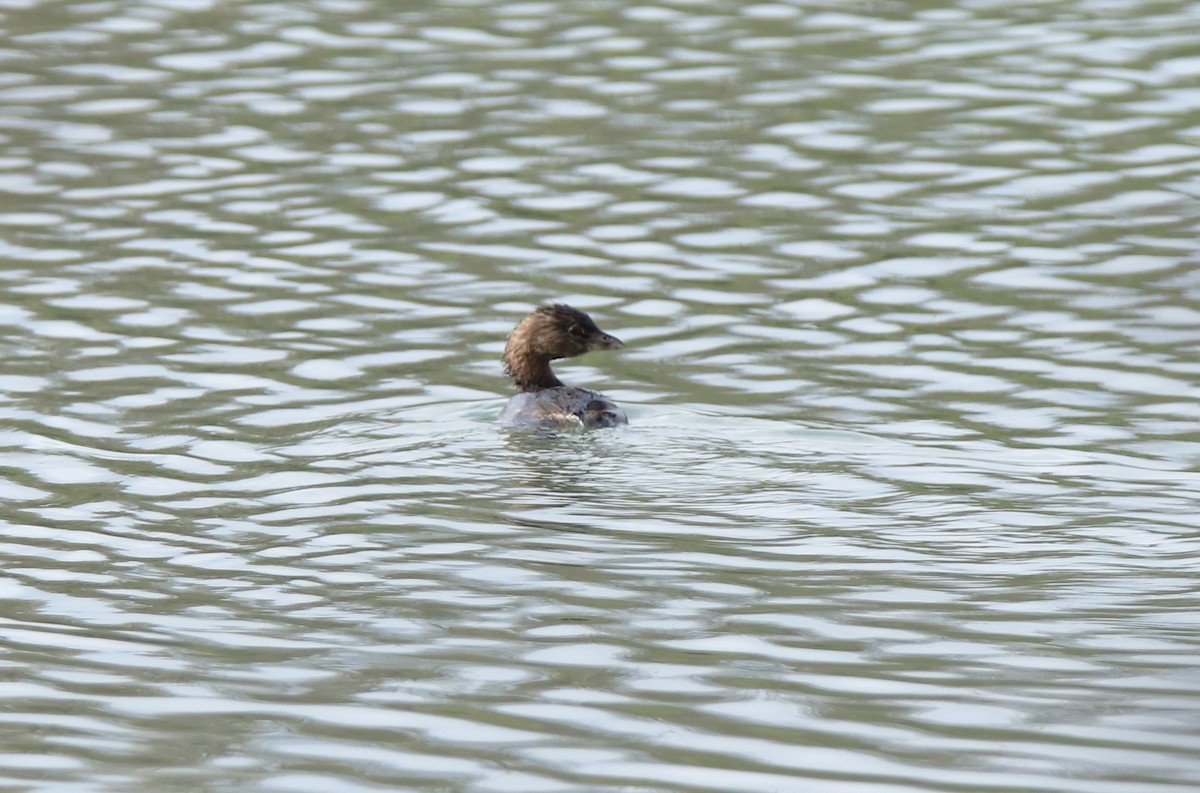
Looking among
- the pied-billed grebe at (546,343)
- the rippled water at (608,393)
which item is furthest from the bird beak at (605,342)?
the rippled water at (608,393)

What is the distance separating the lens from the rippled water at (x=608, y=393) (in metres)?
7.11

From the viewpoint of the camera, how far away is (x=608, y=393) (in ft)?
41.9

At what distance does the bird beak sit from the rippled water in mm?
333

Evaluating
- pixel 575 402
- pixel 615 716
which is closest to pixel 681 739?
pixel 615 716

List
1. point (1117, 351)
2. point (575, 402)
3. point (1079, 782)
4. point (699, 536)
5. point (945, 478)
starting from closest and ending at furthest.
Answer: point (1079, 782)
point (699, 536)
point (945, 478)
point (575, 402)
point (1117, 351)

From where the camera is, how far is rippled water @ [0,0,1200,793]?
711cm

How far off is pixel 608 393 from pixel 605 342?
1.06 ft

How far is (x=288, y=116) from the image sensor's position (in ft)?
59.8

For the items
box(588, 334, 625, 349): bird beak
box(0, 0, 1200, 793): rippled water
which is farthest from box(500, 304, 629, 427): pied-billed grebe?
box(0, 0, 1200, 793): rippled water

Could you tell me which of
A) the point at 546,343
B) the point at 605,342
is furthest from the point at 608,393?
the point at 546,343

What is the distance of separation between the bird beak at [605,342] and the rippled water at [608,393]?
13.1 inches

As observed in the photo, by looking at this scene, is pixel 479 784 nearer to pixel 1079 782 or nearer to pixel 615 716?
pixel 615 716

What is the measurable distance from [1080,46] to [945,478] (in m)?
9.86

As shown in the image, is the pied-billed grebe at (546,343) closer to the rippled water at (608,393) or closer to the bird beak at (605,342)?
the bird beak at (605,342)
